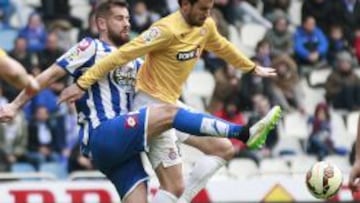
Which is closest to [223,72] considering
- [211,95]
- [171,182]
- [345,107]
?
[211,95]

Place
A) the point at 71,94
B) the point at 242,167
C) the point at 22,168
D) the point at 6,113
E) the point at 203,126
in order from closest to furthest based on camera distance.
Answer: the point at 6,113, the point at 203,126, the point at 71,94, the point at 22,168, the point at 242,167

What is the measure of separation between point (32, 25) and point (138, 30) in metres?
1.45

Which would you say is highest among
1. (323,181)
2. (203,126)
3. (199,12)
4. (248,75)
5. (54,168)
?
(199,12)

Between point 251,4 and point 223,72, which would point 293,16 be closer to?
point 251,4

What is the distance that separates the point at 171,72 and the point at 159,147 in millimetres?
625

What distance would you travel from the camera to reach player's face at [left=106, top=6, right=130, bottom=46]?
12.0 metres

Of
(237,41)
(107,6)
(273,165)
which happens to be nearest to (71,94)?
(107,6)

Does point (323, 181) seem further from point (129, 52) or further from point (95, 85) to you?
point (95, 85)

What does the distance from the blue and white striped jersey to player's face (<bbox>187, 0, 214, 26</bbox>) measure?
24.9 inches

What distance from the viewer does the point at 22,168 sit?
17.7 m

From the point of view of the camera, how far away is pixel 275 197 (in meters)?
17.1

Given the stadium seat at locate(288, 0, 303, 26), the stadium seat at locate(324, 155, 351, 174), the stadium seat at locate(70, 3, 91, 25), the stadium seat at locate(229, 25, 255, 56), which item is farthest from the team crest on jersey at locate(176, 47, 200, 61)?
the stadium seat at locate(288, 0, 303, 26)

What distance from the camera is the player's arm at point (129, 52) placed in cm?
1162

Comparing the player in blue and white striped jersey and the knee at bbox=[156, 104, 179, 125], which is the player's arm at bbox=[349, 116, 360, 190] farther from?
the player in blue and white striped jersey
